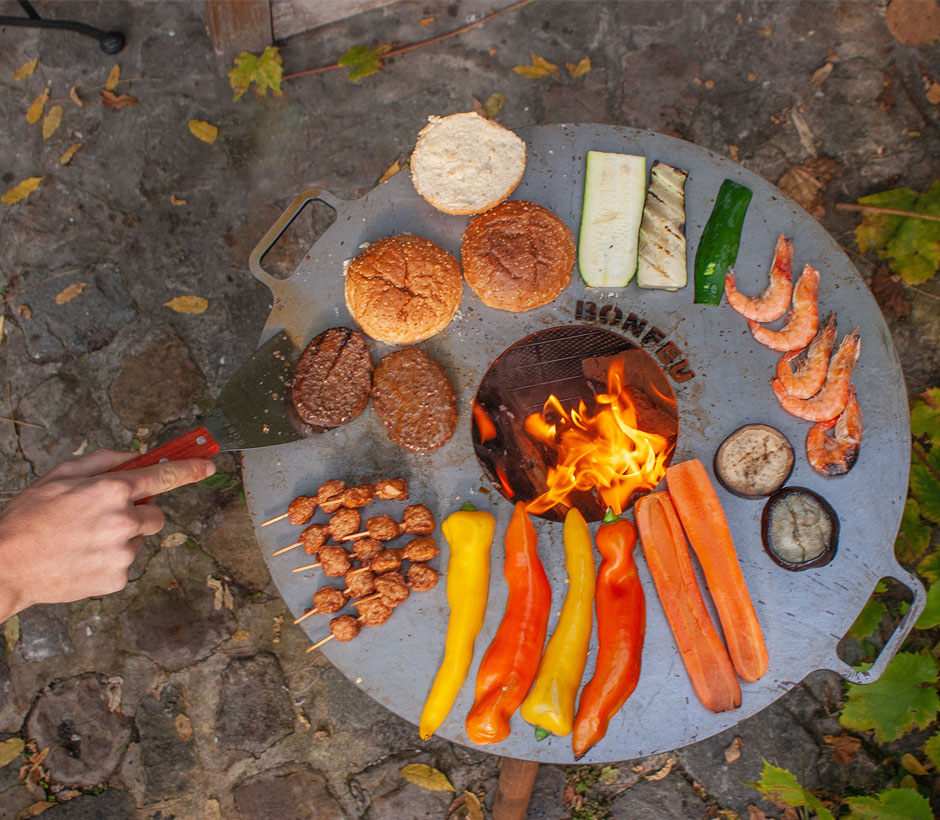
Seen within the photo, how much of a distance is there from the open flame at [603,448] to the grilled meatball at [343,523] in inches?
44.3

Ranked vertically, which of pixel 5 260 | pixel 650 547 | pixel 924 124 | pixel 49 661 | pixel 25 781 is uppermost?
pixel 924 124

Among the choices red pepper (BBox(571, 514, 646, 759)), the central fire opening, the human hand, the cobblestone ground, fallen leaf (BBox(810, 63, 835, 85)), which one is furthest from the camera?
fallen leaf (BBox(810, 63, 835, 85))

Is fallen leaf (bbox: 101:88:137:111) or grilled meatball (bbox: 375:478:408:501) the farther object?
fallen leaf (bbox: 101:88:137:111)

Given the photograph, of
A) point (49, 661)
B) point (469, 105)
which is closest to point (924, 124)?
point (469, 105)

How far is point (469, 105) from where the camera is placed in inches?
218

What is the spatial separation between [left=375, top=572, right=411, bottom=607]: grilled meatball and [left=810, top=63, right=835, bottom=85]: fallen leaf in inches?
212

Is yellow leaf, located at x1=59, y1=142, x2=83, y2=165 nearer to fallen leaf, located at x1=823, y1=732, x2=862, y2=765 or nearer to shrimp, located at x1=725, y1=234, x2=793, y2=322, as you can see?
shrimp, located at x1=725, y1=234, x2=793, y2=322

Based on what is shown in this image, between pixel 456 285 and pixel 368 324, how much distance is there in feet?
1.99

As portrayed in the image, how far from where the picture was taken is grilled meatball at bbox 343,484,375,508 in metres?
3.89

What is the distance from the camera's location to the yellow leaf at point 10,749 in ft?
16.9

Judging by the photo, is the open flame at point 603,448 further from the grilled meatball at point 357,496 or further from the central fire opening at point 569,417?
the grilled meatball at point 357,496

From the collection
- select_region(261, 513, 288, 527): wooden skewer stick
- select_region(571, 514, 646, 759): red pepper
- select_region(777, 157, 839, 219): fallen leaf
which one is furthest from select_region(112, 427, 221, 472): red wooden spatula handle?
select_region(777, 157, 839, 219): fallen leaf

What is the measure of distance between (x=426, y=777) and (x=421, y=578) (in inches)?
89.5

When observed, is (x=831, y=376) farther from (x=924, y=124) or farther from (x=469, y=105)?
(x=469, y=105)
